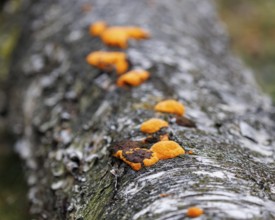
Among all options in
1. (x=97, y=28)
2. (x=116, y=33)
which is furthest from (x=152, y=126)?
(x=97, y=28)

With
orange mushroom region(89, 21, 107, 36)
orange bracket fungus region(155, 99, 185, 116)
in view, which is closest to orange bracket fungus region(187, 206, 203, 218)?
orange bracket fungus region(155, 99, 185, 116)

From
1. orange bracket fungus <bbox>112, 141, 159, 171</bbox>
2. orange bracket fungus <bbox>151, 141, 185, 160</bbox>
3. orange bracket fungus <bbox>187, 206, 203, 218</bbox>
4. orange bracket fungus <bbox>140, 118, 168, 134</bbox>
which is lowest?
orange bracket fungus <bbox>140, 118, 168, 134</bbox>

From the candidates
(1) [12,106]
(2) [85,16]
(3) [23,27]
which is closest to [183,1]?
(2) [85,16]

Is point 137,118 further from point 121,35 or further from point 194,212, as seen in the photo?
point 121,35

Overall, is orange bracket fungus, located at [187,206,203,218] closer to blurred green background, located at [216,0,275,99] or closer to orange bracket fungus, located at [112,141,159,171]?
orange bracket fungus, located at [112,141,159,171]

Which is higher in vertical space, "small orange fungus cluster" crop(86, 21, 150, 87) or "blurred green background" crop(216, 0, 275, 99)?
"small orange fungus cluster" crop(86, 21, 150, 87)

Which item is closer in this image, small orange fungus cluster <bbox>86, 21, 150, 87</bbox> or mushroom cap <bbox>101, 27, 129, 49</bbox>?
small orange fungus cluster <bbox>86, 21, 150, 87</bbox>

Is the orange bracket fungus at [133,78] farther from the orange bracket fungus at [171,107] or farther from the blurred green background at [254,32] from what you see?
the blurred green background at [254,32]

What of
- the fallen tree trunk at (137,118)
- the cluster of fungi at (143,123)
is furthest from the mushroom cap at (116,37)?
the fallen tree trunk at (137,118)
